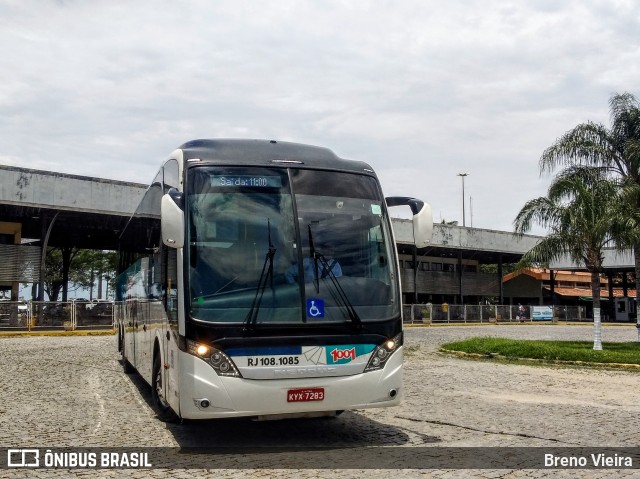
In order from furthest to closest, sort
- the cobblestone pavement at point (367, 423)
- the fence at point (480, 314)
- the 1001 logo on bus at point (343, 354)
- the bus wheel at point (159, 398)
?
1. the fence at point (480, 314)
2. the bus wheel at point (159, 398)
3. the 1001 logo on bus at point (343, 354)
4. the cobblestone pavement at point (367, 423)

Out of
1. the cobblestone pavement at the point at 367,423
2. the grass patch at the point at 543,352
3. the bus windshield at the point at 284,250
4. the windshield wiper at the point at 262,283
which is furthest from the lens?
the grass patch at the point at 543,352

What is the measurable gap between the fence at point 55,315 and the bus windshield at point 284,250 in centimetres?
2283

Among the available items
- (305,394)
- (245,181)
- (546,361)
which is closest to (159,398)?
(305,394)

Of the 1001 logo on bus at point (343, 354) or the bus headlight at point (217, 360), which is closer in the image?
the bus headlight at point (217, 360)

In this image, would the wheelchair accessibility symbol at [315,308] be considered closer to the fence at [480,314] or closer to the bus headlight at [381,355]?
the bus headlight at [381,355]

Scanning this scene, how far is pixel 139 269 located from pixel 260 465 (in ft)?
16.8

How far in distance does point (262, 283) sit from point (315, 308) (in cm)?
60

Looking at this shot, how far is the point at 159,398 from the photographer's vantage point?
8992mm

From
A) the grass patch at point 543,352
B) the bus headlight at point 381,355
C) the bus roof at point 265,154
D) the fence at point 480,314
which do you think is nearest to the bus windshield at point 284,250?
the bus roof at point 265,154

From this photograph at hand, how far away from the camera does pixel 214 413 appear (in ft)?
22.2

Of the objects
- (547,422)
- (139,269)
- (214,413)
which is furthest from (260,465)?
(139,269)

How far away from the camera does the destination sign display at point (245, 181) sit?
24.6 feet

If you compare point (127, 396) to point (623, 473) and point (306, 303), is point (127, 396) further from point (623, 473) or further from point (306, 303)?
point (623, 473)

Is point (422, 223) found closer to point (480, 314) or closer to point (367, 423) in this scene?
point (367, 423)
